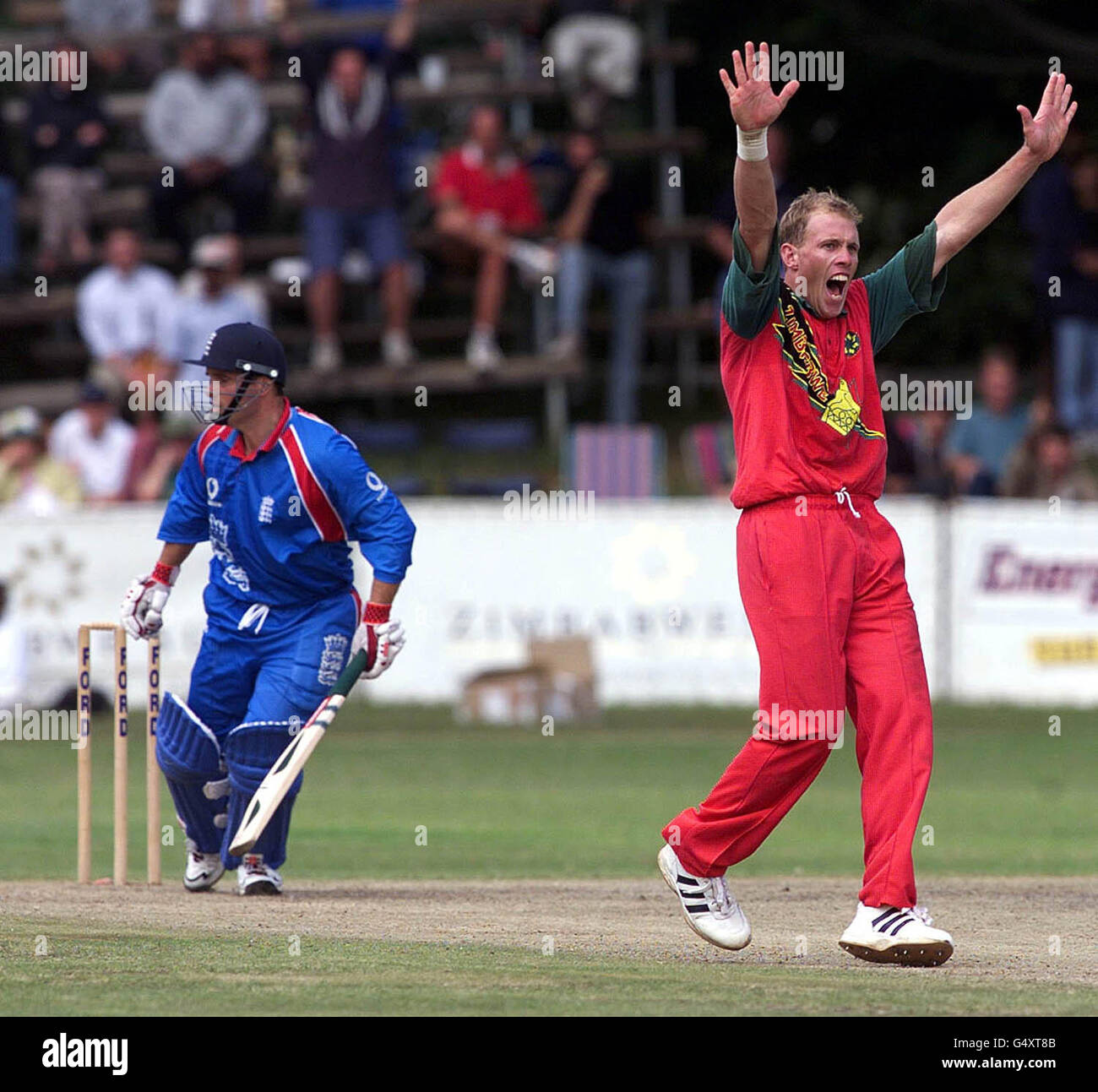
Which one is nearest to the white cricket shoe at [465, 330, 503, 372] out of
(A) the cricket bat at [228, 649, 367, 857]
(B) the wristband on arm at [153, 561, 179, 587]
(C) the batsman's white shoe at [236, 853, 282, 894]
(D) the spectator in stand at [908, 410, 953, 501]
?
(D) the spectator in stand at [908, 410, 953, 501]

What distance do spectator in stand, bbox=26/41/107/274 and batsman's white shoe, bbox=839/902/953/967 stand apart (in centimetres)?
1736

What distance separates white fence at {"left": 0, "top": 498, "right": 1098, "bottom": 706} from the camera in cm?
1784

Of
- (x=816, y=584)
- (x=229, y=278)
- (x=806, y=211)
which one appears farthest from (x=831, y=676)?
(x=229, y=278)

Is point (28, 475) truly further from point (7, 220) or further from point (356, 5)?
point (356, 5)

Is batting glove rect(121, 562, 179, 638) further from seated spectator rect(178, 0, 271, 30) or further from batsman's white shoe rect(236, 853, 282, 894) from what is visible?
seated spectator rect(178, 0, 271, 30)

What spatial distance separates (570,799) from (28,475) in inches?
273

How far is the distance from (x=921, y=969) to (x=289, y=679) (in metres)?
3.10

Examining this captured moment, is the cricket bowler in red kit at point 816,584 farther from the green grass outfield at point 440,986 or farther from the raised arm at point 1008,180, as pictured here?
the green grass outfield at point 440,986

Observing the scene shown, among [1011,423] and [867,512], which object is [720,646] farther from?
[867,512]

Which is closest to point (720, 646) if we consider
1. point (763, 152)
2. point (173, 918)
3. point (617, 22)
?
point (617, 22)

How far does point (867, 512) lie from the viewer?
7289 mm

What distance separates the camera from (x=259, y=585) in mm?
9102

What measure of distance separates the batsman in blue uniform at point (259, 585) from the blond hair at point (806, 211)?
2.33 metres
